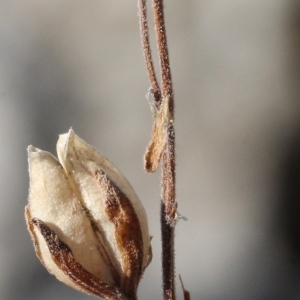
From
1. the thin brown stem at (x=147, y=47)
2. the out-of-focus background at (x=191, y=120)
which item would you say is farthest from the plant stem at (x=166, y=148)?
the out-of-focus background at (x=191, y=120)

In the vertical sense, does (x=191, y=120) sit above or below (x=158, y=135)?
above

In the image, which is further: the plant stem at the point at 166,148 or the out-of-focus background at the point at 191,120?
the out-of-focus background at the point at 191,120

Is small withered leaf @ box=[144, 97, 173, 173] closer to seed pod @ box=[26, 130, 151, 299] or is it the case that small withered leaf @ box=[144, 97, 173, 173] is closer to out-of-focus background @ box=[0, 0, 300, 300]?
seed pod @ box=[26, 130, 151, 299]

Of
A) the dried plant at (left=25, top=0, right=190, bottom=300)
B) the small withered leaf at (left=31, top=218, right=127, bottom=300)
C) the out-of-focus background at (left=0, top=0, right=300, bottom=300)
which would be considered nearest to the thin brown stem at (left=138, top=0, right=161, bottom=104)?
the dried plant at (left=25, top=0, right=190, bottom=300)

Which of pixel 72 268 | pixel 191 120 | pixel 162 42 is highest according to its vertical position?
pixel 191 120

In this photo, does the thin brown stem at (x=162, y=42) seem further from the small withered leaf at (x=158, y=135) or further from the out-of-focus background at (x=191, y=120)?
the out-of-focus background at (x=191, y=120)

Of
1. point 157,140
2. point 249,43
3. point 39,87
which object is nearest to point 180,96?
point 249,43

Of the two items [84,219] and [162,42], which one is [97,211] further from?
[162,42]

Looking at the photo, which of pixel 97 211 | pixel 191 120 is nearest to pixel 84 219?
pixel 97 211

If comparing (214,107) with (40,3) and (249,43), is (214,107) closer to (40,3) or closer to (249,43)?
(249,43)
